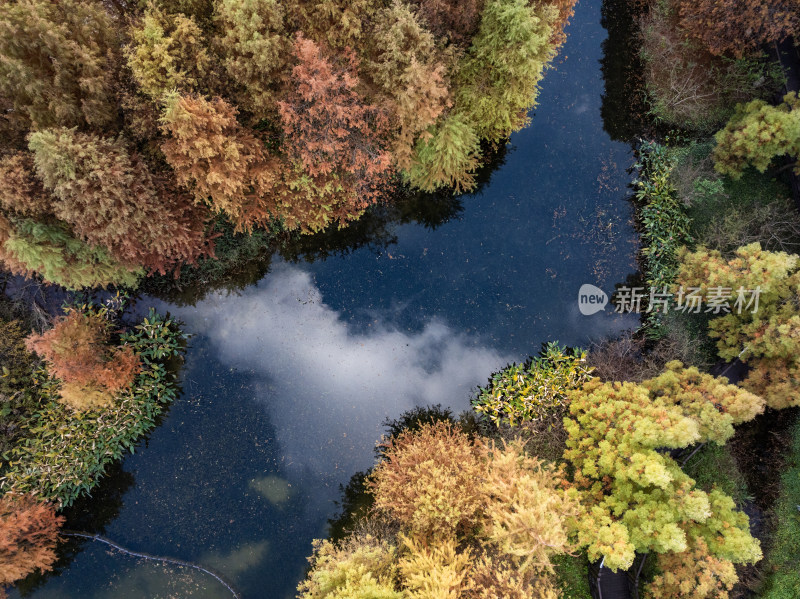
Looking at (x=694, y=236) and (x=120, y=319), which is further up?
(x=694, y=236)

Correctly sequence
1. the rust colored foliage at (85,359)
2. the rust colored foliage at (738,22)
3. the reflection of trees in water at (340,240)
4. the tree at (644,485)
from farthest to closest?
the reflection of trees in water at (340,240), the rust colored foliage at (85,359), the rust colored foliage at (738,22), the tree at (644,485)

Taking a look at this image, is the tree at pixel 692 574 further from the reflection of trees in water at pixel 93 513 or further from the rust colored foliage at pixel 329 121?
the reflection of trees in water at pixel 93 513

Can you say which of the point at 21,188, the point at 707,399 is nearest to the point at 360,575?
the point at 707,399

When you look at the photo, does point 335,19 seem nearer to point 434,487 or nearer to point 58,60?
point 58,60

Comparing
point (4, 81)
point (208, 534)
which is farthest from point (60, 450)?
point (4, 81)

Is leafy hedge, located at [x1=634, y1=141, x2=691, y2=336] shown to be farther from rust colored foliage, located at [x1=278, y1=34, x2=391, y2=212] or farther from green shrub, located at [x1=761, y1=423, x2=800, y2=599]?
rust colored foliage, located at [x1=278, y1=34, x2=391, y2=212]

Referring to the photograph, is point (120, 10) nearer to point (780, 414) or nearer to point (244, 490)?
point (244, 490)

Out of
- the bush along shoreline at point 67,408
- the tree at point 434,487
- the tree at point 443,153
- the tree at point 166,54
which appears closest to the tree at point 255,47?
the tree at point 166,54
